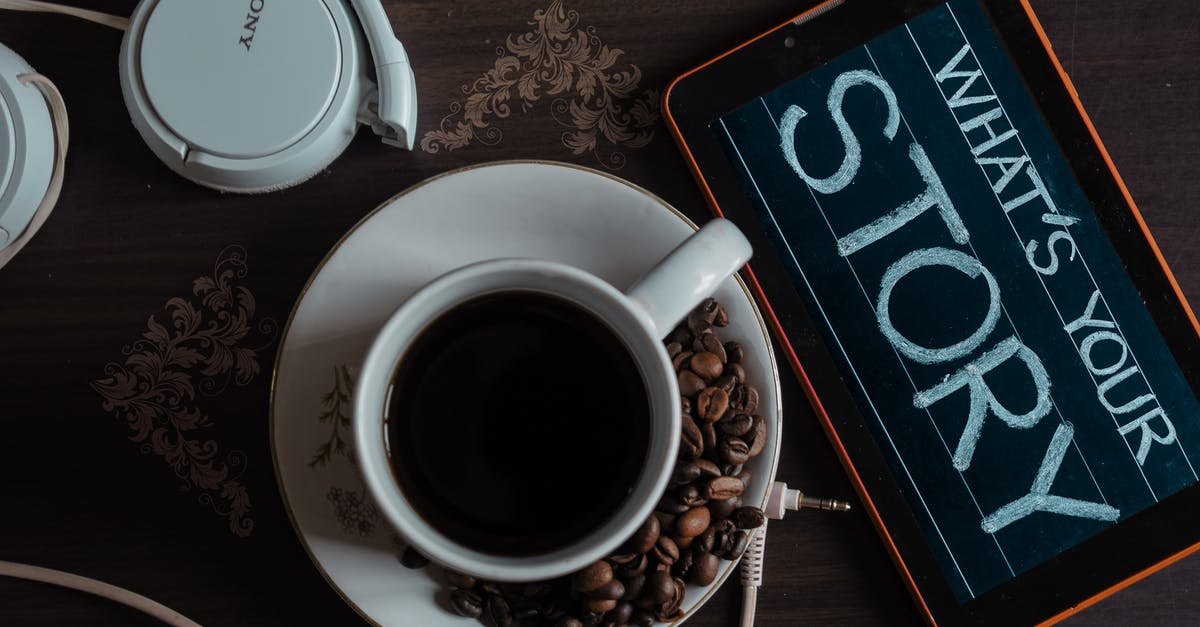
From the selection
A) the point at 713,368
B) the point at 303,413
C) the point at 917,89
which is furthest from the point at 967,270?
the point at 303,413

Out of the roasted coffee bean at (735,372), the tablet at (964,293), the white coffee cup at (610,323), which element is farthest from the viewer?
the tablet at (964,293)

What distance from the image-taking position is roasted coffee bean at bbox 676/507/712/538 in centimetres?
54

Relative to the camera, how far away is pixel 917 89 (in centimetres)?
67

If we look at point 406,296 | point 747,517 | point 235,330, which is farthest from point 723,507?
point 235,330

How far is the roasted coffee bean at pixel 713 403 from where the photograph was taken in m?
0.55

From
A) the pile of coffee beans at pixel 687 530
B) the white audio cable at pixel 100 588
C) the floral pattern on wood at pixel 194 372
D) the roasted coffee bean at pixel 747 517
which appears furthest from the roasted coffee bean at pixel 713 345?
the white audio cable at pixel 100 588

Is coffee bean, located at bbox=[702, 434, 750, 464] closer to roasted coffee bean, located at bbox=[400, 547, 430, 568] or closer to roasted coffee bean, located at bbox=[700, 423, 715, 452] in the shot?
roasted coffee bean, located at bbox=[700, 423, 715, 452]

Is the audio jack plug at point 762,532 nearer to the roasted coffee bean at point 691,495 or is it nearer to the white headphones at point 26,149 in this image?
the roasted coffee bean at point 691,495

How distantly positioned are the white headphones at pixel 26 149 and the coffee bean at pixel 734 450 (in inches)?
22.0

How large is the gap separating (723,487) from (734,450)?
3 cm

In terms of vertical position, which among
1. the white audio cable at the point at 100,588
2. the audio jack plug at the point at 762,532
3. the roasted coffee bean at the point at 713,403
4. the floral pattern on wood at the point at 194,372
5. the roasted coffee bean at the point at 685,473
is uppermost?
the floral pattern on wood at the point at 194,372

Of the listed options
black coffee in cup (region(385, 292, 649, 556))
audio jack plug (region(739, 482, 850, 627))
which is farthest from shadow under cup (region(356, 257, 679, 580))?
audio jack plug (region(739, 482, 850, 627))

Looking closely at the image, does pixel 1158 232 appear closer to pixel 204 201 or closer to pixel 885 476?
pixel 885 476

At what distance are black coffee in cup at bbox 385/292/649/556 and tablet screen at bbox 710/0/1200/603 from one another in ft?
0.70
